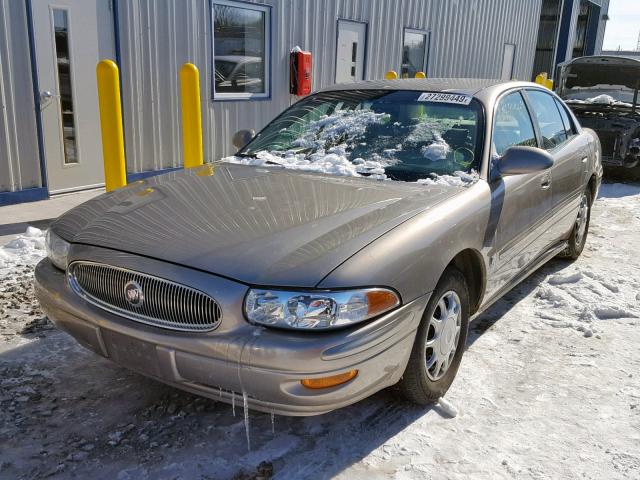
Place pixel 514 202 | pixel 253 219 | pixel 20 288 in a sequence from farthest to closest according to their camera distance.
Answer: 1. pixel 20 288
2. pixel 514 202
3. pixel 253 219

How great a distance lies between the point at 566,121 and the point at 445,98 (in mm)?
1763

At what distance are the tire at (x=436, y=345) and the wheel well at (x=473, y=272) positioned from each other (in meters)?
0.13

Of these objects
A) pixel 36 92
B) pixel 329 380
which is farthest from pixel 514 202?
pixel 36 92

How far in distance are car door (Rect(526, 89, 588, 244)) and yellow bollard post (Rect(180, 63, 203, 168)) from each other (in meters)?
3.24

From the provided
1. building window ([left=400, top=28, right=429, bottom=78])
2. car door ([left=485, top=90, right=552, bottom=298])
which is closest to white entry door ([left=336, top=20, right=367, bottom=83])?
building window ([left=400, top=28, right=429, bottom=78])

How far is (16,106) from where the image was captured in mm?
6059

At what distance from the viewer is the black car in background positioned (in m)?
8.91

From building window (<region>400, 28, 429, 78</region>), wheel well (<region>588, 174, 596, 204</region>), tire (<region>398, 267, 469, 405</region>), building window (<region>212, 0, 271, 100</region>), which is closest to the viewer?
tire (<region>398, 267, 469, 405</region>)

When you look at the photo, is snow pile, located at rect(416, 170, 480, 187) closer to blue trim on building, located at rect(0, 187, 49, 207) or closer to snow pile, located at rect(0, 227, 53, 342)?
snow pile, located at rect(0, 227, 53, 342)

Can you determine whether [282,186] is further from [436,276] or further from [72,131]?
[72,131]

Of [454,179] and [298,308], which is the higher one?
[454,179]

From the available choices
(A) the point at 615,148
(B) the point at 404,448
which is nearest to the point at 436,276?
(B) the point at 404,448

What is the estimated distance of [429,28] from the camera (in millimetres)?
12086

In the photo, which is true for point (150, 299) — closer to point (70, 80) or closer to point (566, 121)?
point (566, 121)
